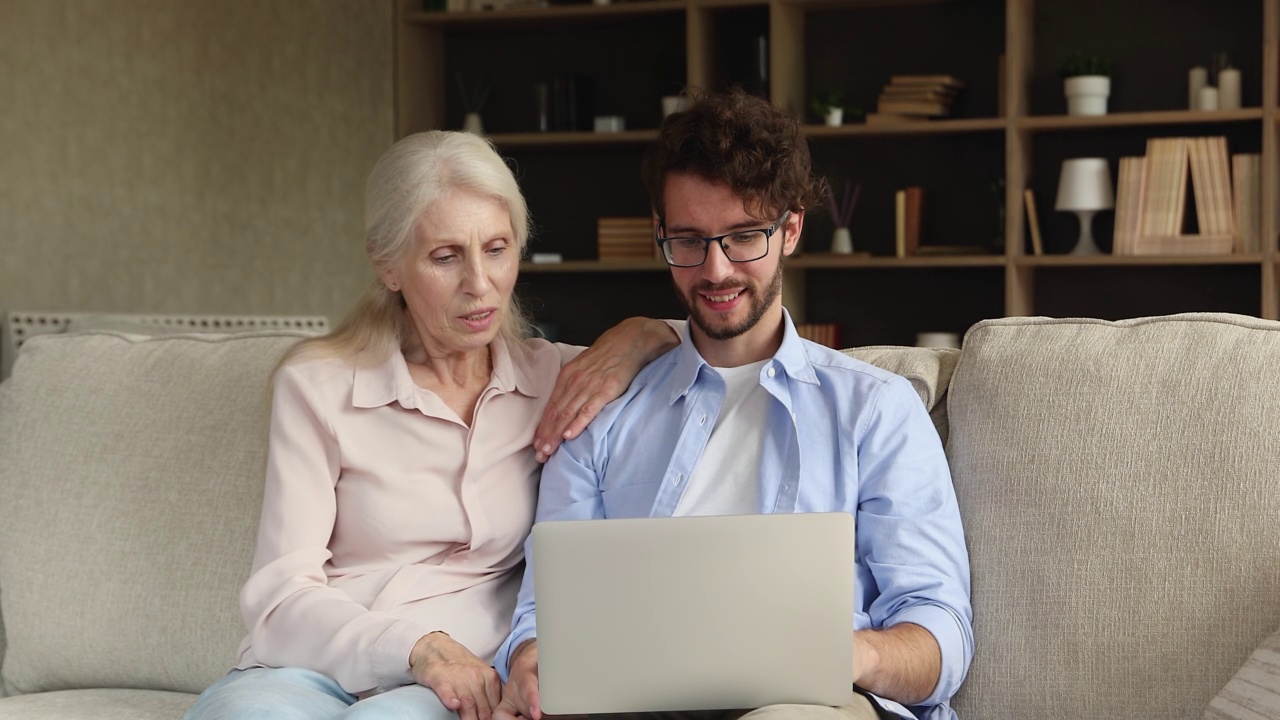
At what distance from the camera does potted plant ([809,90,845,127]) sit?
4391 millimetres

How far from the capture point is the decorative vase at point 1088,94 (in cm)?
415

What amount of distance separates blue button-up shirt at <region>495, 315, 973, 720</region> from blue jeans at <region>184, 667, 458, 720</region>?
0.16m

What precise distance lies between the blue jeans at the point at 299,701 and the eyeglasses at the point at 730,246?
2.07 feet

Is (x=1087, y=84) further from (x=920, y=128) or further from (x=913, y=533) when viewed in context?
(x=913, y=533)

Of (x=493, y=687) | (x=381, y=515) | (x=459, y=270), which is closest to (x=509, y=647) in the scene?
(x=493, y=687)

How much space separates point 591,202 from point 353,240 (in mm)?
885

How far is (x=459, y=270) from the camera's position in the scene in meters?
1.78

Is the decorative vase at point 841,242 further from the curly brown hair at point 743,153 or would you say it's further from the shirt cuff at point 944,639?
the shirt cuff at point 944,639

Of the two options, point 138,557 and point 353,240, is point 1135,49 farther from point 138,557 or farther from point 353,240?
point 138,557

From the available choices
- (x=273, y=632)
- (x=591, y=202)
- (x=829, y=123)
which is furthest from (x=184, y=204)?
(x=273, y=632)

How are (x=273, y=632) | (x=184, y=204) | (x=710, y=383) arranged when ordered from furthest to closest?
(x=184, y=204)
(x=710, y=383)
(x=273, y=632)

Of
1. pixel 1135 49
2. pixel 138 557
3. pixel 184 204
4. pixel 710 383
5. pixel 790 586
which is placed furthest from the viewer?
pixel 1135 49

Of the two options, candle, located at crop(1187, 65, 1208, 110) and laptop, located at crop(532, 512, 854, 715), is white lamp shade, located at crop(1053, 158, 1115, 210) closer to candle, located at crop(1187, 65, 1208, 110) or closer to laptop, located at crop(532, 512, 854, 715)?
candle, located at crop(1187, 65, 1208, 110)

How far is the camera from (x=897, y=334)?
4.59 m
